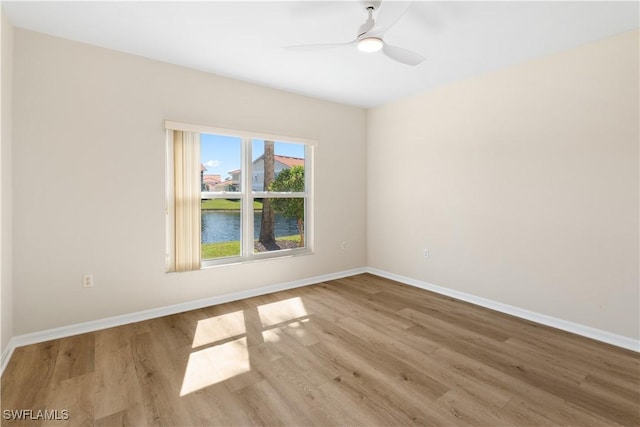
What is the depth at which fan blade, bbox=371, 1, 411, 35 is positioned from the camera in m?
1.73

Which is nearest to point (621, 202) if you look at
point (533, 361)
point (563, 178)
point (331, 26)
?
point (563, 178)

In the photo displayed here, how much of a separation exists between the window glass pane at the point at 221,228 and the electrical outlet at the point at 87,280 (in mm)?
1076

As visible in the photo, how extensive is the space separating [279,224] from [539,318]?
10.3 feet

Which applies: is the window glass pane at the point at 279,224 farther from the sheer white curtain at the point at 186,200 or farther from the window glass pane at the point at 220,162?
the sheer white curtain at the point at 186,200

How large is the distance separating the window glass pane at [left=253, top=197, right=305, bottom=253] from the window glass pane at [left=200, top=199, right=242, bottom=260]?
24cm

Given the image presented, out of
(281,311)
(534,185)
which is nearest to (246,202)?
(281,311)

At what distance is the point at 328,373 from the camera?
2.18 m

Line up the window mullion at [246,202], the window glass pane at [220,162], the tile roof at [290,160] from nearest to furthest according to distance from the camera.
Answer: the window glass pane at [220,162]
the window mullion at [246,202]
the tile roof at [290,160]

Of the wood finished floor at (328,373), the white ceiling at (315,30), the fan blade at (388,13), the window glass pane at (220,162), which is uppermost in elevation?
the white ceiling at (315,30)

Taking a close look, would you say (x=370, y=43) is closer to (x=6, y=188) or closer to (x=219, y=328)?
(x=219, y=328)

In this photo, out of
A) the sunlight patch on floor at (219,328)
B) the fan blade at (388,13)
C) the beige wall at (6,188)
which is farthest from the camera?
the sunlight patch on floor at (219,328)

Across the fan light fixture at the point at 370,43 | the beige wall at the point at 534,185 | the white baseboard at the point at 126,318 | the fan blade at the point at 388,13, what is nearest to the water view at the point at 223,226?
the white baseboard at the point at 126,318

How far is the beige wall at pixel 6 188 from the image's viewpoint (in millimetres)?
2232

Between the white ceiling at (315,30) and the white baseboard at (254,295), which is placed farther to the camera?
the white baseboard at (254,295)
